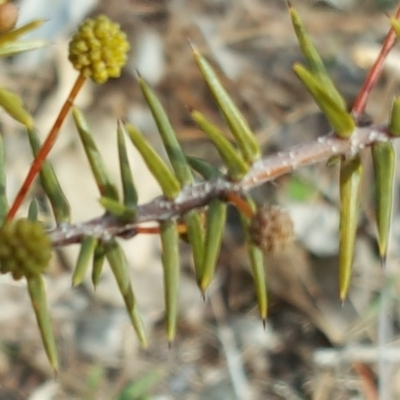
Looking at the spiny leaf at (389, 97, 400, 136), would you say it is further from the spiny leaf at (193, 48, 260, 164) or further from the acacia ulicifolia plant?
the spiny leaf at (193, 48, 260, 164)

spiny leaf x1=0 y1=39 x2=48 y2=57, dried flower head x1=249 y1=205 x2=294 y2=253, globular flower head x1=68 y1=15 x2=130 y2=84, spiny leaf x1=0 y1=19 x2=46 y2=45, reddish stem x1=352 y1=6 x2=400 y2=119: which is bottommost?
dried flower head x1=249 y1=205 x2=294 y2=253

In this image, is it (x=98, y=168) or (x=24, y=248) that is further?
(x=98, y=168)

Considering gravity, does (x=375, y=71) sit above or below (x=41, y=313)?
above

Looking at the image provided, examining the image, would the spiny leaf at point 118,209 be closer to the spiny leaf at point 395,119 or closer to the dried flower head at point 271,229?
the dried flower head at point 271,229

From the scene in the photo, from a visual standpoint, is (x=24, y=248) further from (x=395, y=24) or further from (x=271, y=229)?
(x=395, y=24)

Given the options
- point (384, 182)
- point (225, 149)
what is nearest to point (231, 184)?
point (225, 149)

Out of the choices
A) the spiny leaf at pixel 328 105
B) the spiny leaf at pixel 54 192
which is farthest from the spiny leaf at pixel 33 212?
the spiny leaf at pixel 328 105

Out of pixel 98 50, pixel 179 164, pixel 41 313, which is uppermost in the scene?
pixel 98 50

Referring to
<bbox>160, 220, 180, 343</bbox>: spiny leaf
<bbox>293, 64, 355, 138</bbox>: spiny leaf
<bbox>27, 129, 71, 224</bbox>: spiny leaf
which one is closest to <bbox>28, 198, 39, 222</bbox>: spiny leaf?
<bbox>27, 129, 71, 224</bbox>: spiny leaf
